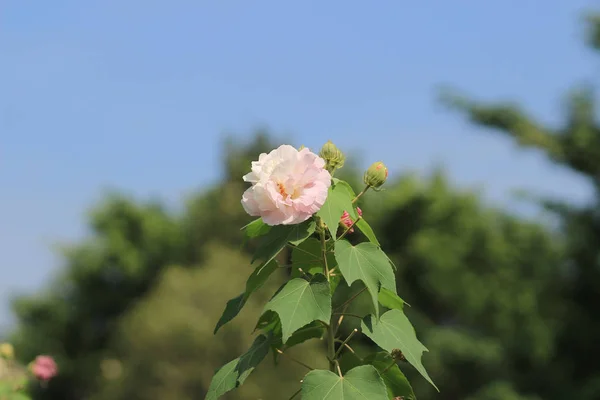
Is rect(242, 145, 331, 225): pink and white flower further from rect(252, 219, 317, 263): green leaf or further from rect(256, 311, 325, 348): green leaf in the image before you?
rect(256, 311, 325, 348): green leaf

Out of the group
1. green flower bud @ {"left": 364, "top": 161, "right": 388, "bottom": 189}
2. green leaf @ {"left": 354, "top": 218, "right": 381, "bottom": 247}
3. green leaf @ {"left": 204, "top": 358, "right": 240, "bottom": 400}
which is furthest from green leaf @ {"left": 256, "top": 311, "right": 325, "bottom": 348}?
green flower bud @ {"left": 364, "top": 161, "right": 388, "bottom": 189}

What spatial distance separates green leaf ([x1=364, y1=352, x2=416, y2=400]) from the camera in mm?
1789

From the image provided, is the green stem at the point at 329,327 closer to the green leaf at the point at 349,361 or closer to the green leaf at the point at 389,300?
the green leaf at the point at 349,361

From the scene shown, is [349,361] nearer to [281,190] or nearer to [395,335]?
[395,335]

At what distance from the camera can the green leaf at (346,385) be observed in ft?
5.31

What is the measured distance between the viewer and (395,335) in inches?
67.2

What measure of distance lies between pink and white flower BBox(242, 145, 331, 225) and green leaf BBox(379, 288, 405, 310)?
0.31 metres

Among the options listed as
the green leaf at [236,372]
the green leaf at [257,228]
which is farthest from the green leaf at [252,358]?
the green leaf at [257,228]

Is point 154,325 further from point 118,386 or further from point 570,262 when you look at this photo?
point 570,262

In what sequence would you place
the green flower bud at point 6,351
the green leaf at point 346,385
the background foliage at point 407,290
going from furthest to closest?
the background foliage at point 407,290 < the green flower bud at point 6,351 < the green leaf at point 346,385

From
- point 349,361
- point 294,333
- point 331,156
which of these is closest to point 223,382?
point 294,333

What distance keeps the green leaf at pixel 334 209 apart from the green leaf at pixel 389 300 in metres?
0.24

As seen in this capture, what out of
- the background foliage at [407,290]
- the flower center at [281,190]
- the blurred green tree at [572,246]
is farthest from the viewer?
the background foliage at [407,290]

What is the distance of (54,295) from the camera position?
2395 centimetres
